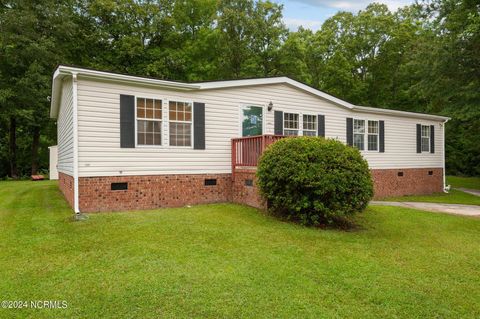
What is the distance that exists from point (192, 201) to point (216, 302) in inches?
229

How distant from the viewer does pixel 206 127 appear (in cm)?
930

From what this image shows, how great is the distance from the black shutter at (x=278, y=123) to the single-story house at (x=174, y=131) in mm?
33

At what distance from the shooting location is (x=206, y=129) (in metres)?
9.30

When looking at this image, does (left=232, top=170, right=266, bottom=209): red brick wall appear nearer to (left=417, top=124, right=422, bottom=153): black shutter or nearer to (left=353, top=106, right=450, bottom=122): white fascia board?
(left=353, top=106, right=450, bottom=122): white fascia board

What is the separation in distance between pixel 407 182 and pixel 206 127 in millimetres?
9369

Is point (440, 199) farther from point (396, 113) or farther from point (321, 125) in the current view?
point (321, 125)

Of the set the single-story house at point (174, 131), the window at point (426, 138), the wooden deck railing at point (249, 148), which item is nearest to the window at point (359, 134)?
the single-story house at point (174, 131)

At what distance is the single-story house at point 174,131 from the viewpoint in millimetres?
7613

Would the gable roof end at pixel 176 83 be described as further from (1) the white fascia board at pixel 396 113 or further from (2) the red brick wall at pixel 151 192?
(2) the red brick wall at pixel 151 192

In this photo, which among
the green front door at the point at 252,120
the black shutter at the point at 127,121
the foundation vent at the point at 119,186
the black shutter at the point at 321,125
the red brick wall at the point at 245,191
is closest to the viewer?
the foundation vent at the point at 119,186

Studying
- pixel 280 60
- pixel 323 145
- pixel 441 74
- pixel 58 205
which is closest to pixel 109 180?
pixel 58 205

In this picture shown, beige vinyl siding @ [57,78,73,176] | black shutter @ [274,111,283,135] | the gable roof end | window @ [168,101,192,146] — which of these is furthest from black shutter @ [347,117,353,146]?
beige vinyl siding @ [57,78,73,176]

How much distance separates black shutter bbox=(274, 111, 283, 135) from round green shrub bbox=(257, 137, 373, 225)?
346cm

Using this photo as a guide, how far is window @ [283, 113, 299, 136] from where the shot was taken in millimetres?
10875
